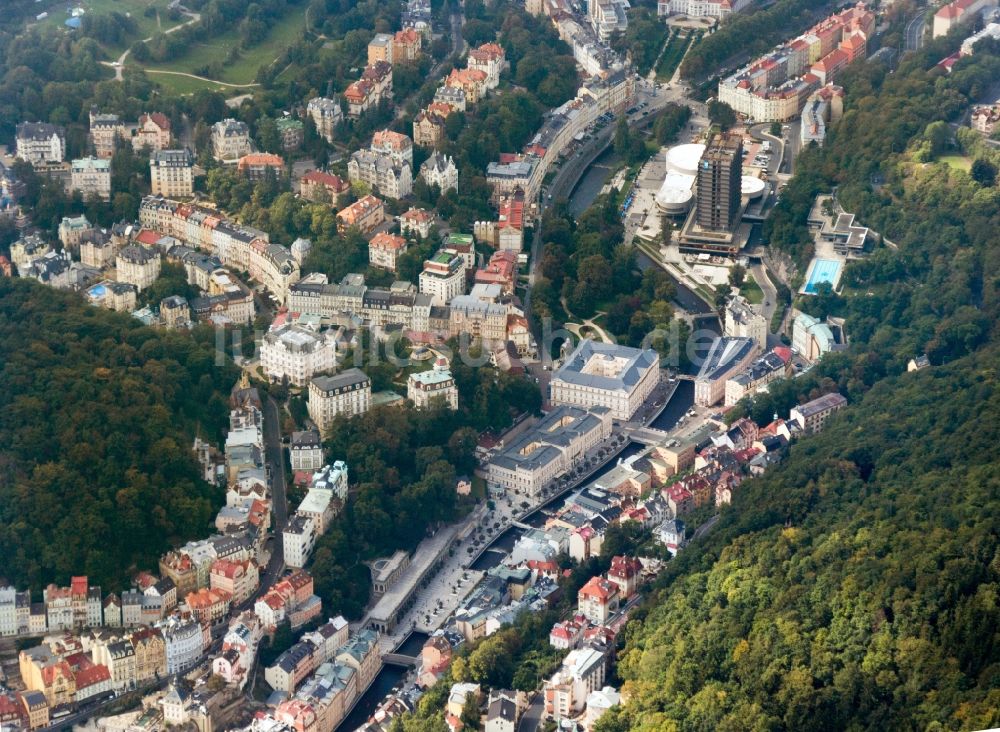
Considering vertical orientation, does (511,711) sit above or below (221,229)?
below

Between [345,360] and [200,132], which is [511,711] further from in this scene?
[200,132]

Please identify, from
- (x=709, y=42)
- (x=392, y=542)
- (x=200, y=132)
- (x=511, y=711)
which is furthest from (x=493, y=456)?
(x=709, y=42)

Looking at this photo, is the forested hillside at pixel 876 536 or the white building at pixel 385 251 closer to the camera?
the forested hillside at pixel 876 536

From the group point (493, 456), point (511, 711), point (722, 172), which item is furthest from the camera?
point (722, 172)

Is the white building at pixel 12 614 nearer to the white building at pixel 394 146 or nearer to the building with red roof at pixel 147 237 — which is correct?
the building with red roof at pixel 147 237

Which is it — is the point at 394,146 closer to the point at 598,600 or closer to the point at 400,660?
the point at 400,660

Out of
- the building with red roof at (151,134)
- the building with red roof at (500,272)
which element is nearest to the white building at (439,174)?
the building with red roof at (500,272)
